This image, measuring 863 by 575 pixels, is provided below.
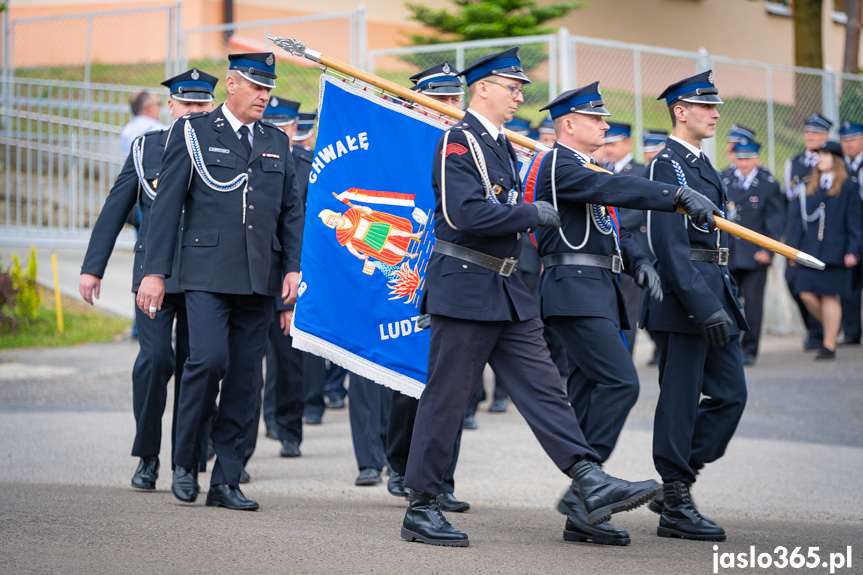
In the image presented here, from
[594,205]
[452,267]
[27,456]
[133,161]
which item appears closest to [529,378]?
[452,267]

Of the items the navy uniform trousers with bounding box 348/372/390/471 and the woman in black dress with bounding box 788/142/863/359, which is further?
the woman in black dress with bounding box 788/142/863/359

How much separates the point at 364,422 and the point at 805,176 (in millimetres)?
8142

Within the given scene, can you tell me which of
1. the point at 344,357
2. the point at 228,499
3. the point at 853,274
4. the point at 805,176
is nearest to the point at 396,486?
the point at 344,357

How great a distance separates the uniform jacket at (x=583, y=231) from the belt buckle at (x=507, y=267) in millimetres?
420

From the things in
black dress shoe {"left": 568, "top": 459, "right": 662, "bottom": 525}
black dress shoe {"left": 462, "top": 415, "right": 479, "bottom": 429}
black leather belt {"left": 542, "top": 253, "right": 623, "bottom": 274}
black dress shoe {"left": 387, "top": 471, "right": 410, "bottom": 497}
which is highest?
black leather belt {"left": 542, "top": 253, "right": 623, "bottom": 274}

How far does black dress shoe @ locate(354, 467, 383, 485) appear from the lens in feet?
21.2

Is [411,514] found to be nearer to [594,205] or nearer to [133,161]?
[594,205]

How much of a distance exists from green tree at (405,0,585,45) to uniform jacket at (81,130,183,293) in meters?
12.5

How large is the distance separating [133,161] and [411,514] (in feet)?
9.15

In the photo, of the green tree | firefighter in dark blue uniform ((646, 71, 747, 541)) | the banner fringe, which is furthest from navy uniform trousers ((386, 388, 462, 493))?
the green tree

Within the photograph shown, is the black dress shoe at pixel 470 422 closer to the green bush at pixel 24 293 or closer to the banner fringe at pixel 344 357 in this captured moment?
the banner fringe at pixel 344 357

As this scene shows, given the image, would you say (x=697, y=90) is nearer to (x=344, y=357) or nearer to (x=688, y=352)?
→ (x=688, y=352)

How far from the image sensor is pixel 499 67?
16.1ft

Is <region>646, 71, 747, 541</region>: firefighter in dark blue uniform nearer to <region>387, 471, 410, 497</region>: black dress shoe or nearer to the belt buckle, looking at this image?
the belt buckle
